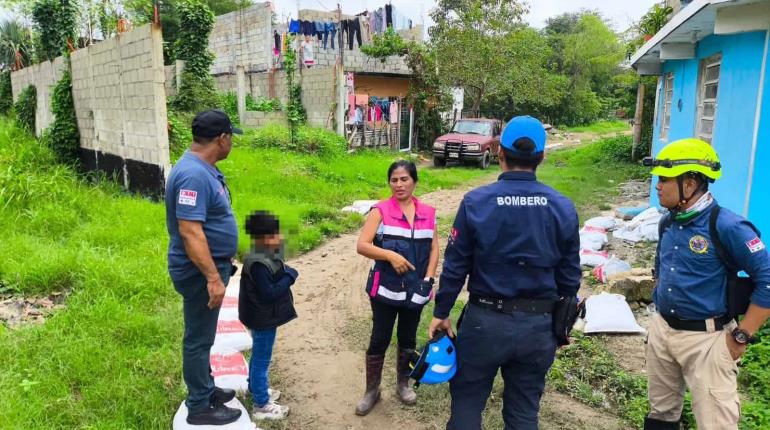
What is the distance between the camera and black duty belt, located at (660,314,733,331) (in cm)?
242

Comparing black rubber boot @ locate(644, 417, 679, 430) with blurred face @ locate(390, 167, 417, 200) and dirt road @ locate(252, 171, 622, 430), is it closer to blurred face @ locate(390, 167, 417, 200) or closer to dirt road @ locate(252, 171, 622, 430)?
dirt road @ locate(252, 171, 622, 430)

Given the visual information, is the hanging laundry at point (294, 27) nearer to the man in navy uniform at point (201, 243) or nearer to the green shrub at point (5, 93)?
the green shrub at point (5, 93)

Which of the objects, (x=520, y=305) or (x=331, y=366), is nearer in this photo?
(x=520, y=305)

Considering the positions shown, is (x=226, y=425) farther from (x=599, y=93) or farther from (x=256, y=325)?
(x=599, y=93)

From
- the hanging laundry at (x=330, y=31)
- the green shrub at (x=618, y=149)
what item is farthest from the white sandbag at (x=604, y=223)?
the hanging laundry at (x=330, y=31)

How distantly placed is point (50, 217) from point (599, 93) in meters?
44.6

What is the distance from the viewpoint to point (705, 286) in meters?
2.43

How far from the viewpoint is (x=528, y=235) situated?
2.16 m

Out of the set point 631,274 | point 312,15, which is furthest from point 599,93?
point 631,274

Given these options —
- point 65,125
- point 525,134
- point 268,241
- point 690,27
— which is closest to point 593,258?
point 690,27

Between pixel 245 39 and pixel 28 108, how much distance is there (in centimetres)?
870

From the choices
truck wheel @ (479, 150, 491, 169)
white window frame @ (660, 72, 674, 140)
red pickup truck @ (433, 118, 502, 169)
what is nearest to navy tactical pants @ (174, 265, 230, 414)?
white window frame @ (660, 72, 674, 140)

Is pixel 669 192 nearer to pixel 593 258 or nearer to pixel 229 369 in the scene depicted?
pixel 229 369

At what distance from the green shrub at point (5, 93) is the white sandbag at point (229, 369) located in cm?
1448
